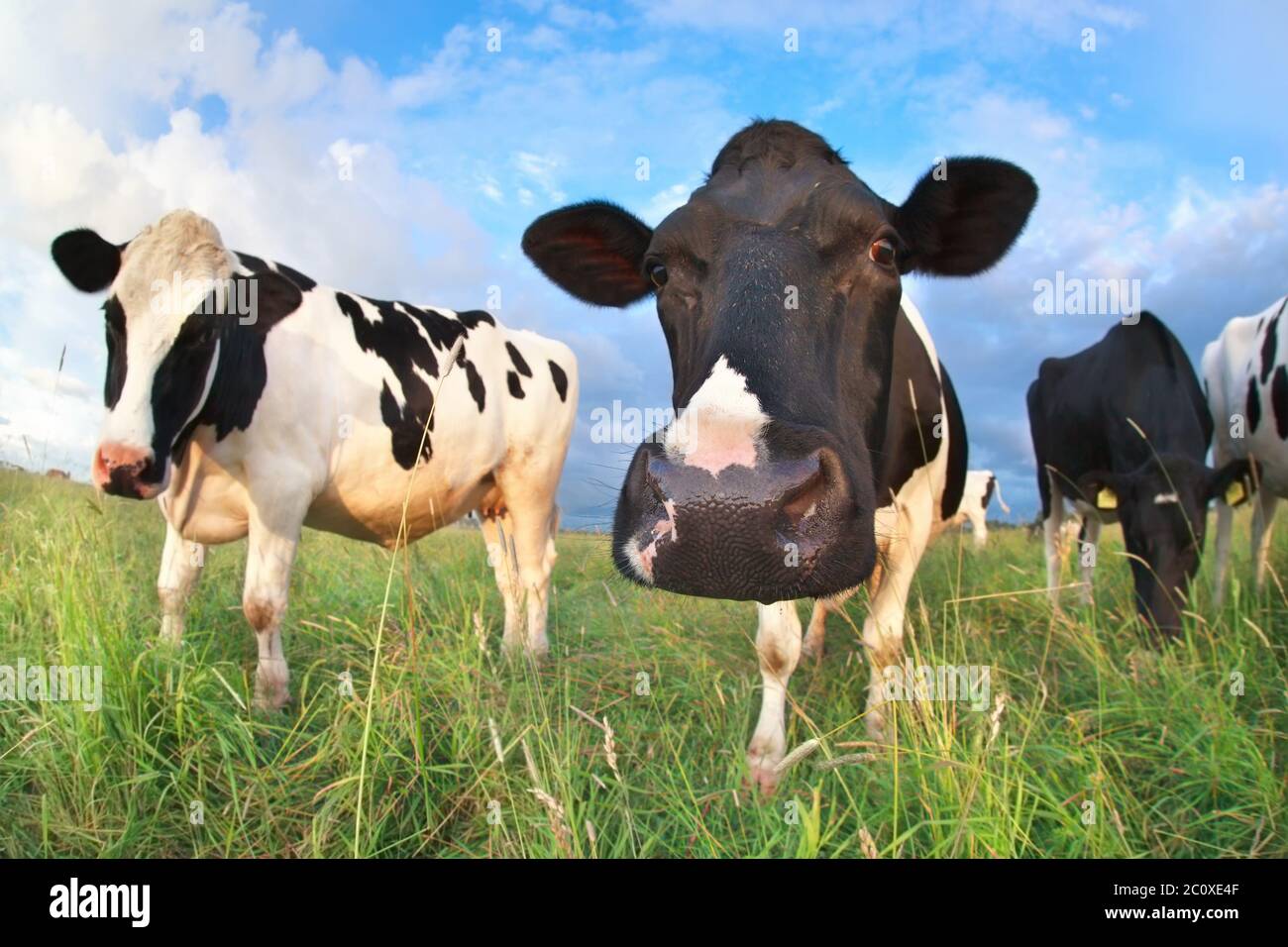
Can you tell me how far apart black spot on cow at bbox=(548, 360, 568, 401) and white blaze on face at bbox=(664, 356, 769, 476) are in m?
6.33

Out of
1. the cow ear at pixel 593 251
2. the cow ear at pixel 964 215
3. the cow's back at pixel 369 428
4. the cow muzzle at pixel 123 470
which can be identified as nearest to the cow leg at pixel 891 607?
the cow ear at pixel 964 215

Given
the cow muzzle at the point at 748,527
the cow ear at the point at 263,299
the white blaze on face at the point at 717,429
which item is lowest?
the cow muzzle at the point at 748,527

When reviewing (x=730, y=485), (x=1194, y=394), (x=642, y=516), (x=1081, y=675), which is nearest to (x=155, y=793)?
(x=642, y=516)

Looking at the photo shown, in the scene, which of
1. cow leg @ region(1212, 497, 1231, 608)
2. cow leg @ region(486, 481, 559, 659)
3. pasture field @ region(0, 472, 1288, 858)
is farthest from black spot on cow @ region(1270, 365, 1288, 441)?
cow leg @ region(486, 481, 559, 659)

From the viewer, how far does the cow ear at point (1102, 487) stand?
6.85m

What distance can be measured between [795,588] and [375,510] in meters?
4.95

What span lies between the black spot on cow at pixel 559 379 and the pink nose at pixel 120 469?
4624 millimetres

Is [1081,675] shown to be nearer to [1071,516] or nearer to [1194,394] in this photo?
[1194,394]

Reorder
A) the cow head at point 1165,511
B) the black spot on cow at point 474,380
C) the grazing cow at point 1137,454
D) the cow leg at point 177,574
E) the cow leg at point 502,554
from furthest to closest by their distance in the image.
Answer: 1. the black spot on cow at point 474,380
2. the cow leg at point 502,554
3. the grazing cow at point 1137,454
4. the cow head at point 1165,511
5. the cow leg at point 177,574

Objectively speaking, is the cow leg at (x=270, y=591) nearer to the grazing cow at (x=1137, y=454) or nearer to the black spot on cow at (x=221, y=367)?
the black spot on cow at (x=221, y=367)

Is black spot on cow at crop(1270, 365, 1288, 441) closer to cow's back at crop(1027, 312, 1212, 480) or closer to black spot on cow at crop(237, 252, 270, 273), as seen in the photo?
cow's back at crop(1027, 312, 1212, 480)

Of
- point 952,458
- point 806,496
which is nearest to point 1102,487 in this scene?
point 952,458

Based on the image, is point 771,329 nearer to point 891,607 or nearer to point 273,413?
point 891,607
